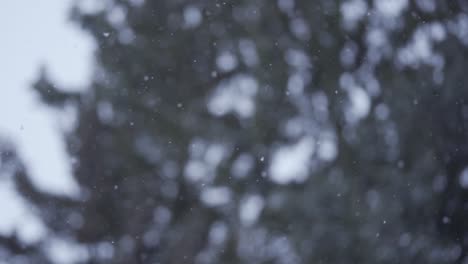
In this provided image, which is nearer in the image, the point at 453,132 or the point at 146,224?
the point at 453,132

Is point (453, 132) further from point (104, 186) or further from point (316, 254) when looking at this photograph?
point (104, 186)

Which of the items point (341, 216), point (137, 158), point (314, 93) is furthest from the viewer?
point (137, 158)

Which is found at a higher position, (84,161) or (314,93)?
(84,161)

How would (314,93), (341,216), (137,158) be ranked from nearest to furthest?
(341,216) < (314,93) < (137,158)

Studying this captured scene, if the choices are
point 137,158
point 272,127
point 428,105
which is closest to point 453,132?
point 428,105

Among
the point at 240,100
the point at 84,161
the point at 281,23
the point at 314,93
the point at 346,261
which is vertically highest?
the point at 84,161

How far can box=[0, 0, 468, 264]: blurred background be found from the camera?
3.34m

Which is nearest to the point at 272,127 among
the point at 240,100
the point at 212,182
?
the point at 240,100

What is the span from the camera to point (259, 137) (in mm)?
3725

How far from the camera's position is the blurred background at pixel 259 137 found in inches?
131

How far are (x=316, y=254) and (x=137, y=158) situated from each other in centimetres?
Result: 157

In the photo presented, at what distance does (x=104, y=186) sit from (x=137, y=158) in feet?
1.18

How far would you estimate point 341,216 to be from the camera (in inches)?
130

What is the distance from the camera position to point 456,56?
350cm
